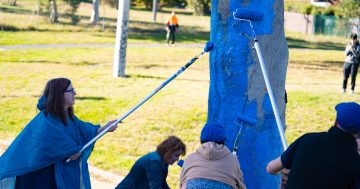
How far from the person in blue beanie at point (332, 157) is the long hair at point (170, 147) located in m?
2.23

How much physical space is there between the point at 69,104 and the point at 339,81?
13068 millimetres

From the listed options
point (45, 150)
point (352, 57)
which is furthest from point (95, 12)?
point (45, 150)

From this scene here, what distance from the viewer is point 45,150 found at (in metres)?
5.82

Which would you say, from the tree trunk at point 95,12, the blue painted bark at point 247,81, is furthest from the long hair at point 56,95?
the tree trunk at point 95,12

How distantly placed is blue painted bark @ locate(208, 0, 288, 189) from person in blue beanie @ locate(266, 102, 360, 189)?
2.08m

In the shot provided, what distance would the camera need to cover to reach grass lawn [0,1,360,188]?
447 inches

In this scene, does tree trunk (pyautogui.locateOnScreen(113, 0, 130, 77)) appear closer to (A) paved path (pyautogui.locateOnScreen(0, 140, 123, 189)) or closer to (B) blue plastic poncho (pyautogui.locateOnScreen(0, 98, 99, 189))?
(A) paved path (pyautogui.locateOnScreen(0, 140, 123, 189))

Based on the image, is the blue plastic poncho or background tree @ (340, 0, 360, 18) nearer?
the blue plastic poncho

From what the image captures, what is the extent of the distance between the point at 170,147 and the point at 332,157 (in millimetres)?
2499

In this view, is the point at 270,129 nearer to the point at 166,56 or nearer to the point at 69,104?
the point at 69,104

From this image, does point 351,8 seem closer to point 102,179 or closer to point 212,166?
point 102,179

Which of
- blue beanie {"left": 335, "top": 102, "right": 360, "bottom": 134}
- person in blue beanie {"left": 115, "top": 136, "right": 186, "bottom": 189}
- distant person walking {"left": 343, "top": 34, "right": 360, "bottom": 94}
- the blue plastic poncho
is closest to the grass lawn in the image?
distant person walking {"left": 343, "top": 34, "right": 360, "bottom": 94}

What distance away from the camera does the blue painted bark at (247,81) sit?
6164 mm

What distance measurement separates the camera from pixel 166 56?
23.6 metres
